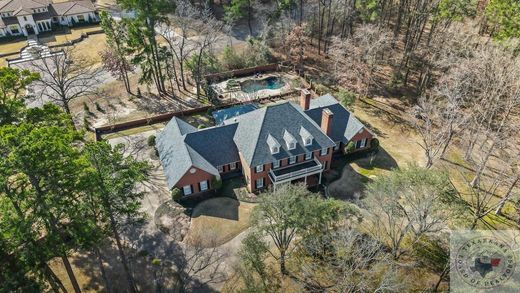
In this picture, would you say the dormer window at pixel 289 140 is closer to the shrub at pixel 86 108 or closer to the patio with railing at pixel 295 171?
the patio with railing at pixel 295 171

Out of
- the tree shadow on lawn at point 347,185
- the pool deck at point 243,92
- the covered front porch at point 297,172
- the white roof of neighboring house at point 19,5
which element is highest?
the white roof of neighboring house at point 19,5

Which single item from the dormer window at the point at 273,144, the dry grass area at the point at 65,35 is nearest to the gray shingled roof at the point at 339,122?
the dormer window at the point at 273,144

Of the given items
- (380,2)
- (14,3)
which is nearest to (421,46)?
(380,2)

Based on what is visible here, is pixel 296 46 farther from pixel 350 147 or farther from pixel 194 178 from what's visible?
pixel 194 178

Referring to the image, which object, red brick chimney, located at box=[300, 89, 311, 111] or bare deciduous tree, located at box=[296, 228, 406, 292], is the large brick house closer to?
red brick chimney, located at box=[300, 89, 311, 111]

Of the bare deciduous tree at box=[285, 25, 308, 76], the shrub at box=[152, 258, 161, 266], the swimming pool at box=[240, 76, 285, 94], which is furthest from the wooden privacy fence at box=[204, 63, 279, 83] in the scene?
the shrub at box=[152, 258, 161, 266]

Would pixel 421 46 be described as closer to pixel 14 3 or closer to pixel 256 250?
pixel 256 250
